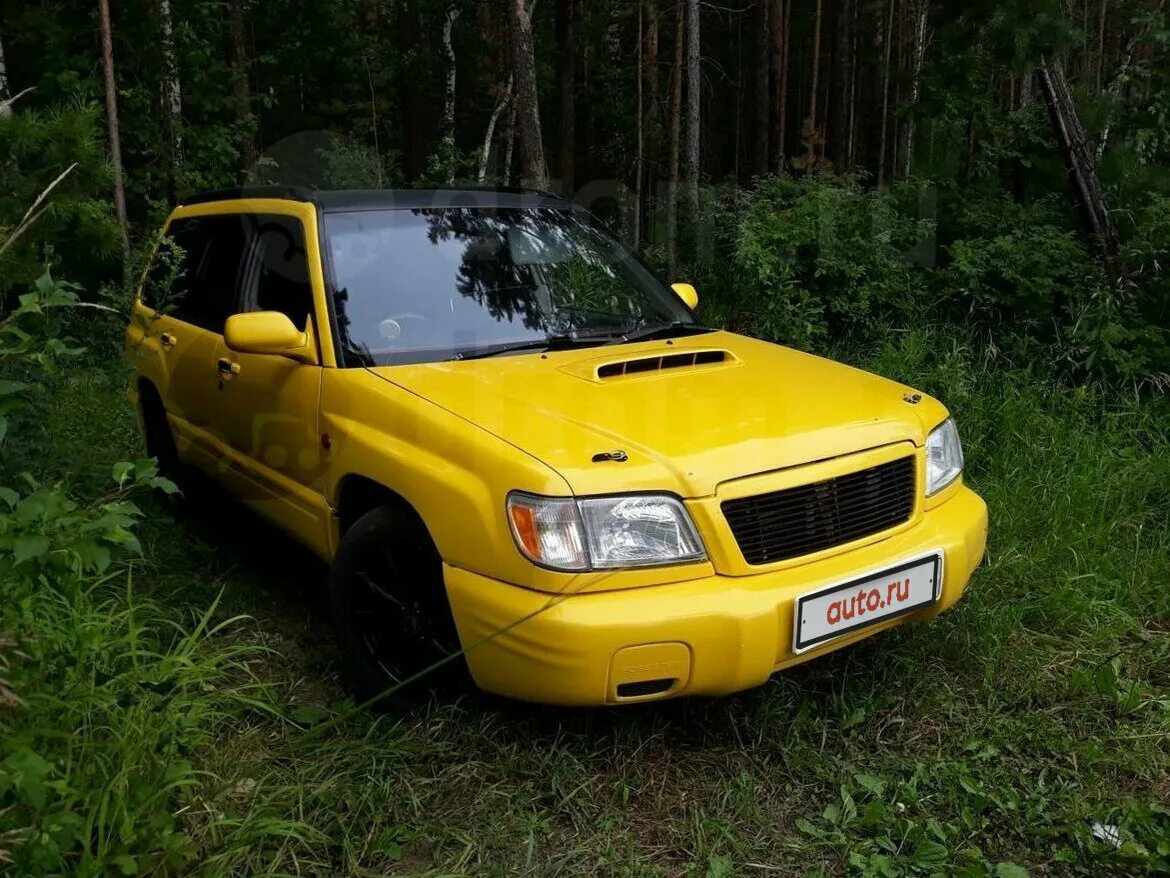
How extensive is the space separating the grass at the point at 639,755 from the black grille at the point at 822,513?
2.17 feet

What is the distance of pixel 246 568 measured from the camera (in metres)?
4.20

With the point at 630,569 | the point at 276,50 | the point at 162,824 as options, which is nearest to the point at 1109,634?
the point at 630,569

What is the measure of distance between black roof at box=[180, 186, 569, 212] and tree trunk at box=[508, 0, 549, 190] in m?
6.87

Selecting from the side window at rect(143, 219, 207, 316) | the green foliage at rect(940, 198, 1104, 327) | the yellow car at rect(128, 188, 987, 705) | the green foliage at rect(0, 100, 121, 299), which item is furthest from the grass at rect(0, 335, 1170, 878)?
the green foliage at rect(940, 198, 1104, 327)

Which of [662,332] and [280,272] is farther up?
[280,272]

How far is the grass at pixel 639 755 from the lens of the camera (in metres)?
2.35

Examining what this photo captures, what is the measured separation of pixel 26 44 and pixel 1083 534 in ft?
36.6

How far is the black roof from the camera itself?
11.6ft

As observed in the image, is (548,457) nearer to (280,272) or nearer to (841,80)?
(280,272)

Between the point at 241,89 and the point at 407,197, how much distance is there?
33.6 ft

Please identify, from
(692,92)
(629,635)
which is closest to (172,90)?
(692,92)

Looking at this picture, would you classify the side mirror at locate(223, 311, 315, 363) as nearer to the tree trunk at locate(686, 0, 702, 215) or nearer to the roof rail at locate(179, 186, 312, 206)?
the roof rail at locate(179, 186, 312, 206)

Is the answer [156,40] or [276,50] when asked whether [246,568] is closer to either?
[156,40]

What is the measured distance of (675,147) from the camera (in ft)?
49.4
